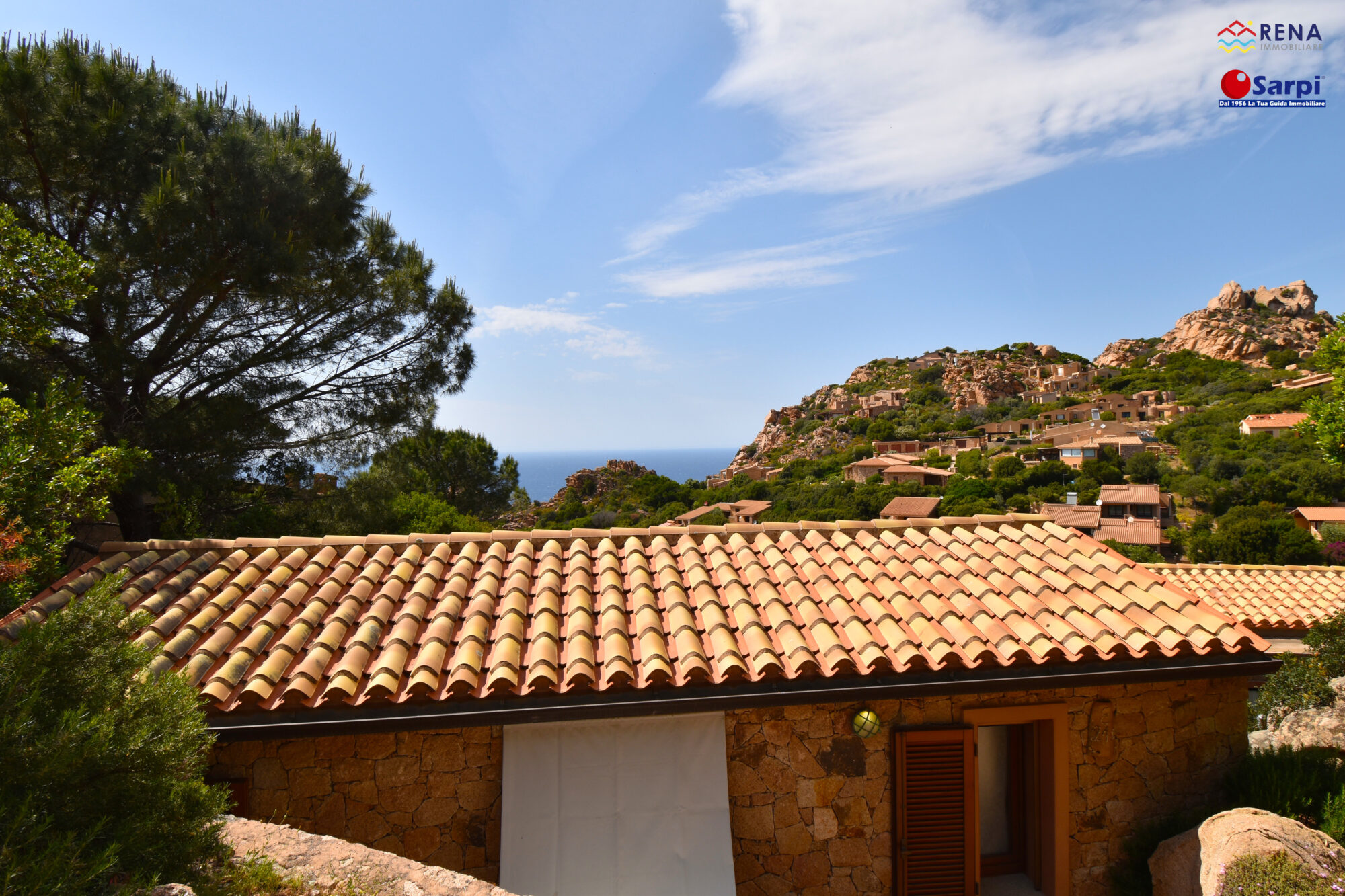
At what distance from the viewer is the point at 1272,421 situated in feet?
164

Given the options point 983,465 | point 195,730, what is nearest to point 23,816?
point 195,730

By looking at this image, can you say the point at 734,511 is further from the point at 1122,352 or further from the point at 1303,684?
the point at 1122,352

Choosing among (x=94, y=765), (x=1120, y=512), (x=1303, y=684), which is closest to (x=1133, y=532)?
(x=1120, y=512)

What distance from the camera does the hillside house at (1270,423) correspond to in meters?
48.5

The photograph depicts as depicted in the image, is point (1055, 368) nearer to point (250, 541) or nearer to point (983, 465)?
point (983, 465)

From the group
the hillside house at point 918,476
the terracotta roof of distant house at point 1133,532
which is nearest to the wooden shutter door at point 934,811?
the terracotta roof of distant house at point 1133,532

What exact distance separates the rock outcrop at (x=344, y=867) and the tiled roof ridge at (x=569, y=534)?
3.27m

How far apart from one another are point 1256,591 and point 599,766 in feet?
59.3

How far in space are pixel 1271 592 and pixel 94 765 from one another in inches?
828

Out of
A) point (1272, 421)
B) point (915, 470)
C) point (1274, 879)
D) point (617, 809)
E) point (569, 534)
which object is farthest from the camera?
point (915, 470)

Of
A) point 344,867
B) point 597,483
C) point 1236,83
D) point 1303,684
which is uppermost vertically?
point 1236,83

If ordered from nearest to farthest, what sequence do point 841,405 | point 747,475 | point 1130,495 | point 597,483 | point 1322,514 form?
point 1322,514 < point 1130,495 < point 597,483 < point 747,475 < point 841,405

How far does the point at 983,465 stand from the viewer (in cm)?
5916

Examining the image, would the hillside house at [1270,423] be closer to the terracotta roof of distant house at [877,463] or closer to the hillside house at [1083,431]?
the hillside house at [1083,431]
